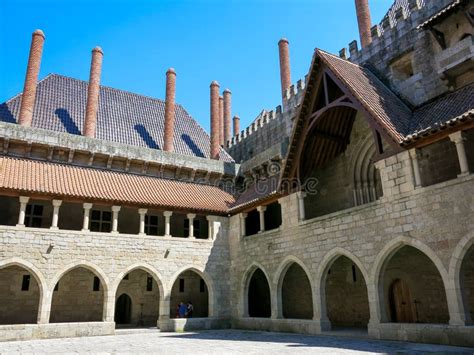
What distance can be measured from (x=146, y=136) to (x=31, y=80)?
724cm

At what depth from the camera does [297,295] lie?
731 inches

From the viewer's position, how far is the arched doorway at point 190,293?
20.5 m

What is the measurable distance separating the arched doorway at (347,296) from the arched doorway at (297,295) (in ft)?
3.75

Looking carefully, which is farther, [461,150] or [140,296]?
[140,296]

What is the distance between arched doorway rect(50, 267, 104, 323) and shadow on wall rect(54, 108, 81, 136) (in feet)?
26.3

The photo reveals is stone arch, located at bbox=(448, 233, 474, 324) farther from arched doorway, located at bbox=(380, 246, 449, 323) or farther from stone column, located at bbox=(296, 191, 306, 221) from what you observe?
stone column, located at bbox=(296, 191, 306, 221)

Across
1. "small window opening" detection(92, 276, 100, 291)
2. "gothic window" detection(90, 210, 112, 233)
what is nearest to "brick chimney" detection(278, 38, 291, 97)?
"gothic window" detection(90, 210, 112, 233)

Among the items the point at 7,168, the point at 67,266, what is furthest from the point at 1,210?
the point at 67,266

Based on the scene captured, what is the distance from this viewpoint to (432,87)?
47.8 feet

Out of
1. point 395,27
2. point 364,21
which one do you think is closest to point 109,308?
point 395,27

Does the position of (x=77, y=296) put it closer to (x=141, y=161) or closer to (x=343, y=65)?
(x=141, y=161)

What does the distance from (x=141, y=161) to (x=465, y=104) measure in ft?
50.0

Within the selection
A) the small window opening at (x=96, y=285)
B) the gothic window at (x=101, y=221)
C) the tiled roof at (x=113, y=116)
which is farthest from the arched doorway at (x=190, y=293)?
the tiled roof at (x=113, y=116)

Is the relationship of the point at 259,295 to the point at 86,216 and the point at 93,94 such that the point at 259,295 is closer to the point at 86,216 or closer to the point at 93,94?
the point at 86,216
